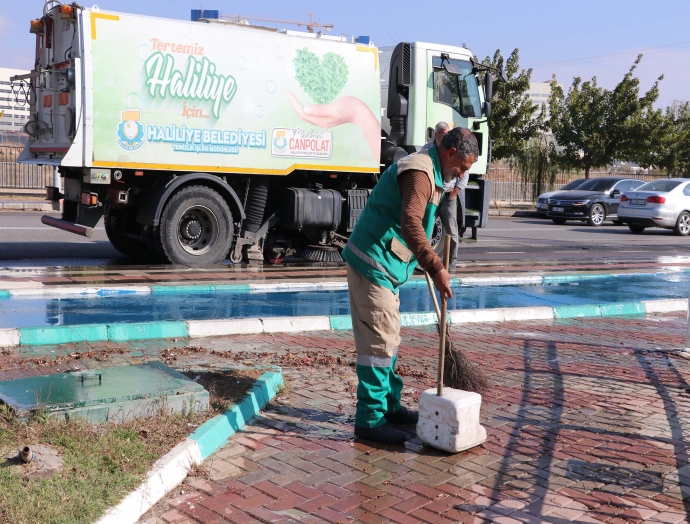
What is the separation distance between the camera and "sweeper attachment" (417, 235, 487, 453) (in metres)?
4.39

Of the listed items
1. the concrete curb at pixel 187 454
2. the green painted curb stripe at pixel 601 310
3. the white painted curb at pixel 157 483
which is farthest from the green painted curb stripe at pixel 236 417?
the green painted curb stripe at pixel 601 310

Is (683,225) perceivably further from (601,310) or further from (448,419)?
(448,419)

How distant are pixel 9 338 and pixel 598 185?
22.9 meters

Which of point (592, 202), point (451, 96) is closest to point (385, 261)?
point (451, 96)

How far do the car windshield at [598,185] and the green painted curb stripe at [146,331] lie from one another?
70.6 ft

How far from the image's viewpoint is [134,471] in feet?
12.2

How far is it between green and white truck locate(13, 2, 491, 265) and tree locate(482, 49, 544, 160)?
2130cm

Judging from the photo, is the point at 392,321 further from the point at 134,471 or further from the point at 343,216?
the point at 343,216

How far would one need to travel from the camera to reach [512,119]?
111 ft

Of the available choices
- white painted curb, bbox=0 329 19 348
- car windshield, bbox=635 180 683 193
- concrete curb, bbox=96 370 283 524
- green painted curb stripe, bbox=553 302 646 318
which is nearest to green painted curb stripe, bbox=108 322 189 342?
white painted curb, bbox=0 329 19 348

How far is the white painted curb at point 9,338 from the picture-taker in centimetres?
626

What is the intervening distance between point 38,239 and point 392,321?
34.7 ft

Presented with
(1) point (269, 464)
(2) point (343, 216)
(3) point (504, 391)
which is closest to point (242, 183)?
(2) point (343, 216)

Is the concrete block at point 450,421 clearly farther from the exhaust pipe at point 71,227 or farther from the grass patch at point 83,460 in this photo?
the exhaust pipe at point 71,227
